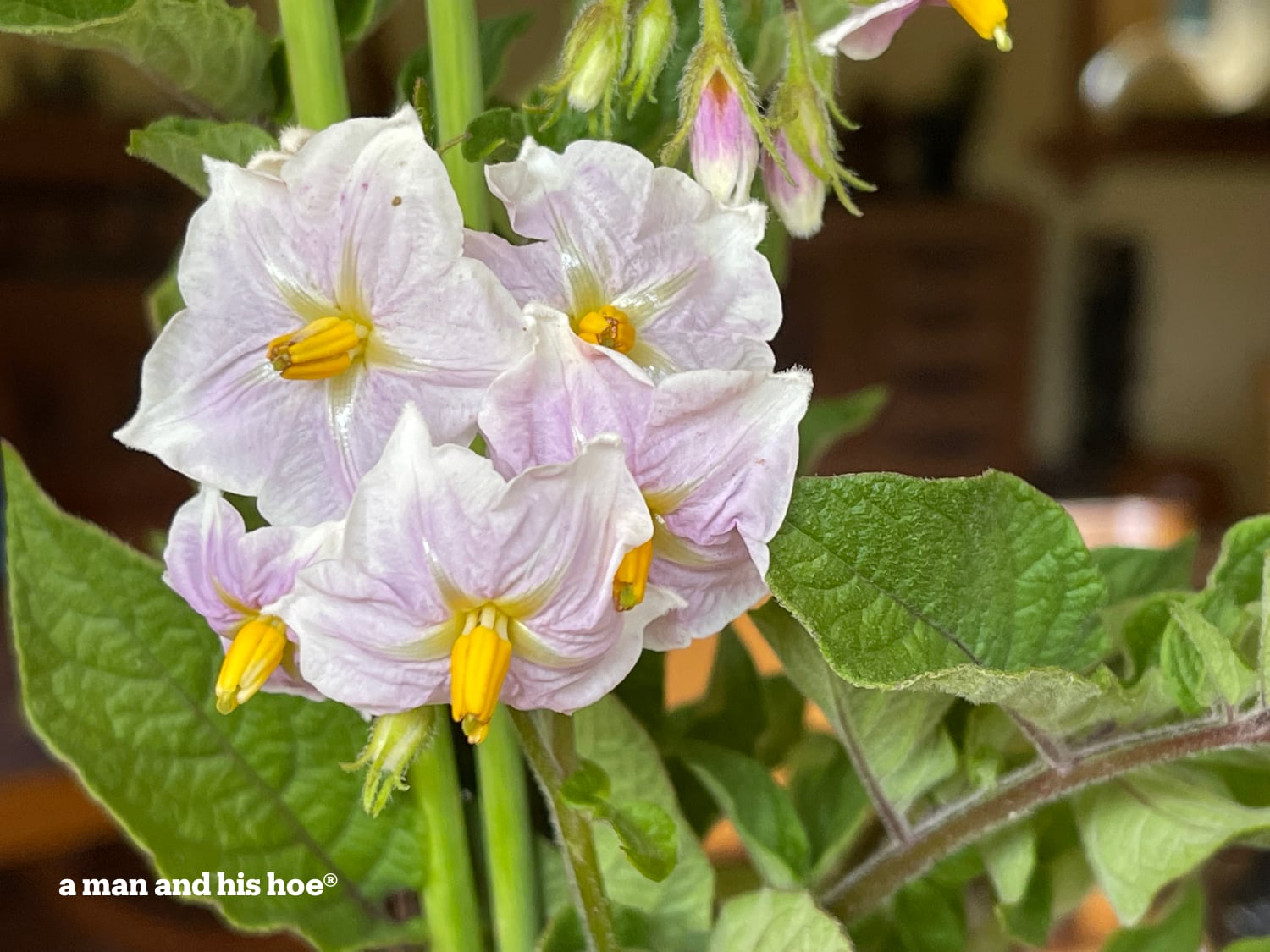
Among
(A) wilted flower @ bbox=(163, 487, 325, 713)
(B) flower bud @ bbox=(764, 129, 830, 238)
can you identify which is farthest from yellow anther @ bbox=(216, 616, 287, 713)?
(B) flower bud @ bbox=(764, 129, 830, 238)

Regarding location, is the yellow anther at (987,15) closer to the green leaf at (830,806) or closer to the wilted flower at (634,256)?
the wilted flower at (634,256)

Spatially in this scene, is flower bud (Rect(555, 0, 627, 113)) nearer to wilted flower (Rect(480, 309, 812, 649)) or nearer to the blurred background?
wilted flower (Rect(480, 309, 812, 649))

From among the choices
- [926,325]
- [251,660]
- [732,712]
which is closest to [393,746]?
[251,660]

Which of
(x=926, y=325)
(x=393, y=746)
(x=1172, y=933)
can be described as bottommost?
(x=926, y=325)

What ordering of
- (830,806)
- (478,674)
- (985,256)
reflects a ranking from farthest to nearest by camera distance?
(985,256)
(830,806)
(478,674)

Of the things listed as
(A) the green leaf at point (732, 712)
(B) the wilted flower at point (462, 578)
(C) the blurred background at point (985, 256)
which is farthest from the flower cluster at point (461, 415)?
(C) the blurred background at point (985, 256)

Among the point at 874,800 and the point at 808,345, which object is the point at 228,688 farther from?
the point at 808,345

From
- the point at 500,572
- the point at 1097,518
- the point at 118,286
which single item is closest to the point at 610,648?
the point at 500,572

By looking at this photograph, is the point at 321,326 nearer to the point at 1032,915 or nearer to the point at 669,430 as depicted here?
the point at 669,430
